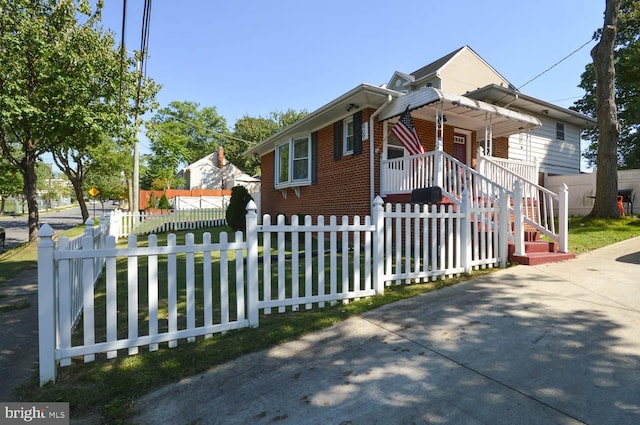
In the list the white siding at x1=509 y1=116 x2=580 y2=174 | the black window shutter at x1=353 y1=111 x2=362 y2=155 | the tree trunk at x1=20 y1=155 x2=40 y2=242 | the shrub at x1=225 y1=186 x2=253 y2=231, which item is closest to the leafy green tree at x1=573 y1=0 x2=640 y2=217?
the white siding at x1=509 y1=116 x2=580 y2=174

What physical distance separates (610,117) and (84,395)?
13.9 meters

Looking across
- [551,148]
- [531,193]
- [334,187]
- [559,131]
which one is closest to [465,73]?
[559,131]

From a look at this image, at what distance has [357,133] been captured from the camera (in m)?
9.65

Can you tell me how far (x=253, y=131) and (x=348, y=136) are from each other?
3972 centimetres

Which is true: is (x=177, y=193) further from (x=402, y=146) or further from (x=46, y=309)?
(x=46, y=309)

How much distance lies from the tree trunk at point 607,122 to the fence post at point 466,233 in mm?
7741

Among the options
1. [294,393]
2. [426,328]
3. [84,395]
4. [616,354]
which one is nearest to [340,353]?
[294,393]

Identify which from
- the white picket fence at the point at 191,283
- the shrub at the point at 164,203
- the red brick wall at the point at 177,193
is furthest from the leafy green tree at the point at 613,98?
the shrub at the point at 164,203

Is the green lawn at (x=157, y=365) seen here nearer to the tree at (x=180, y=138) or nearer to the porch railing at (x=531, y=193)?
the porch railing at (x=531, y=193)

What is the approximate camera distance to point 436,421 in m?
2.11

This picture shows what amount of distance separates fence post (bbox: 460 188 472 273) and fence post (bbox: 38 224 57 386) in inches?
208

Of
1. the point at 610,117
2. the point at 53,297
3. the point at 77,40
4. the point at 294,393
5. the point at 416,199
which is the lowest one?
the point at 294,393

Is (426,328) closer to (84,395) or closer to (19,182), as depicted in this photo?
(84,395)

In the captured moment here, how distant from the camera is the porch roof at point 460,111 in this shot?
7.93 m
